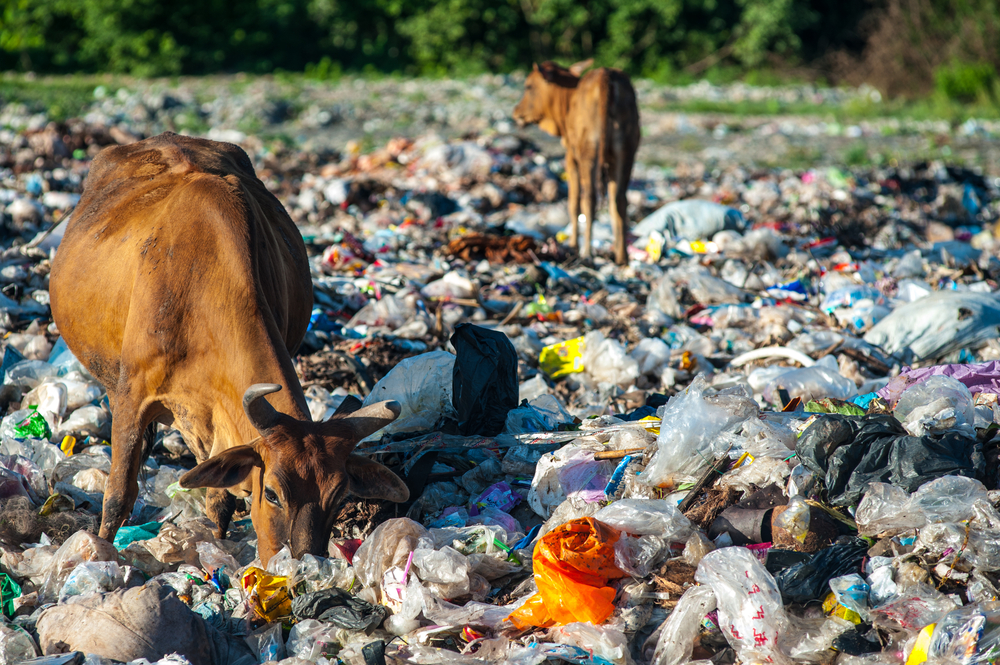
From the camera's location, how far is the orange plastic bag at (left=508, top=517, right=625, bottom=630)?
271 centimetres

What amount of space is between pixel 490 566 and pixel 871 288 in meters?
4.76

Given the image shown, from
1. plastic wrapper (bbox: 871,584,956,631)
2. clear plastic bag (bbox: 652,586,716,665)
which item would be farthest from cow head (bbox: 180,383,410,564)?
plastic wrapper (bbox: 871,584,956,631)

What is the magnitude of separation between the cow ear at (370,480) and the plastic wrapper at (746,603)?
1080 millimetres

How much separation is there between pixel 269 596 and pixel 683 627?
1.38 m

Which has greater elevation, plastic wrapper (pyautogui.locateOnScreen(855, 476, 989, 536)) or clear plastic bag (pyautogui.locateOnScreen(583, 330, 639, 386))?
plastic wrapper (pyautogui.locateOnScreen(855, 476, 989, 536))

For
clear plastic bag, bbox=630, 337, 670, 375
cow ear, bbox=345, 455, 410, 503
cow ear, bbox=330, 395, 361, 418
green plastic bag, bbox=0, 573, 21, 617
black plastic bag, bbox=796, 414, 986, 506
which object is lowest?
clear plastic bag, bbox=630, 337, 670, 375

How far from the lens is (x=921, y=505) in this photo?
286 centimetres

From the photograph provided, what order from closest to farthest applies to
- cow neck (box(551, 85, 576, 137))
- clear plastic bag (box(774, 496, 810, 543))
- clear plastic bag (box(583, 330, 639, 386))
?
clear plastic bag (box(774, 496, 810, 543)) → clear plastic bag (box(583, 330, 639, 386)) → cow neck (box(551, 85, 576, 137))

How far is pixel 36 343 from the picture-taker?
5039 millimetres

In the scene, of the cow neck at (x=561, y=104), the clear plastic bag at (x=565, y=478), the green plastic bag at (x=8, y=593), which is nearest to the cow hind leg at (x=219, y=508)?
the green plastic bag at (x=8, y=593)

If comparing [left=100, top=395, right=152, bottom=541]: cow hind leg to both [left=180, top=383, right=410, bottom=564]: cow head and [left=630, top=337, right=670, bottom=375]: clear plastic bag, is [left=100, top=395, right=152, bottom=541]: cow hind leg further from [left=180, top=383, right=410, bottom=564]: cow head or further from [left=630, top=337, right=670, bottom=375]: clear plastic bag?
[left=630, top=337, right=670, bottom=375]: clear plastic bag

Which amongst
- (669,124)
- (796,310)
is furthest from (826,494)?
(669,124)

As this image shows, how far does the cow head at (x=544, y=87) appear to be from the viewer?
8953 millimetres

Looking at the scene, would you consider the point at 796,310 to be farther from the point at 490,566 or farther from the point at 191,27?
the point at 191,27
